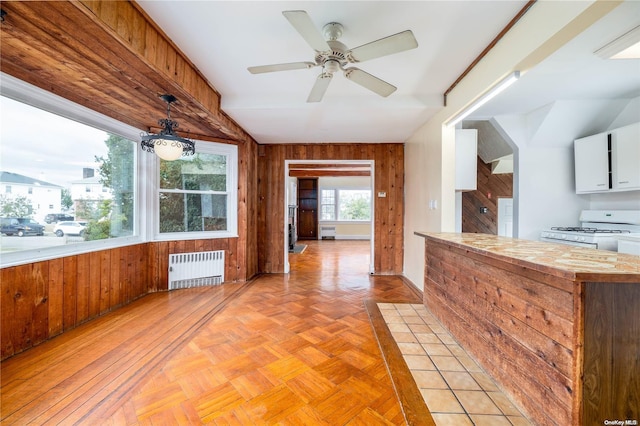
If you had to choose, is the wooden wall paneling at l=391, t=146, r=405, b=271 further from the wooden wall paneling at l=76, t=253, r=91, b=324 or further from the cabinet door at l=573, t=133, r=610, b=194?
the wooden wall paneling at l=76, t=253, r=91, b=324

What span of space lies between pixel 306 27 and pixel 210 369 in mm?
2262

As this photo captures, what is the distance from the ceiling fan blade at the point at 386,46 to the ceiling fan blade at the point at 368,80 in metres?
0.17

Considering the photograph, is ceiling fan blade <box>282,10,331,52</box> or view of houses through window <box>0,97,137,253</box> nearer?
ceiling fan blade <box>282,10,331,52</box>

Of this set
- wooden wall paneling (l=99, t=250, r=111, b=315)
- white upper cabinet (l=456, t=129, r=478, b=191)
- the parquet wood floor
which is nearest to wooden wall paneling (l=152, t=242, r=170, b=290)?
the parquet wood floor

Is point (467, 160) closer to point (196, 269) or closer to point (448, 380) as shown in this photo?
point (448, 380)

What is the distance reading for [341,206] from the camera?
30.0 ft

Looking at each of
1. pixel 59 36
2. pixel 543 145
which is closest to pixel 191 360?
pixel 59 36

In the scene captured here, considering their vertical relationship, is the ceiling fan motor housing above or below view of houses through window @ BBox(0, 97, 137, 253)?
above

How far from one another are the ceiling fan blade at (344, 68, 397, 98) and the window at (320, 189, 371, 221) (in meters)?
7.13

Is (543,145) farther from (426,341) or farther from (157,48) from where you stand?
(157,48)

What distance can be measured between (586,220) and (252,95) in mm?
4497

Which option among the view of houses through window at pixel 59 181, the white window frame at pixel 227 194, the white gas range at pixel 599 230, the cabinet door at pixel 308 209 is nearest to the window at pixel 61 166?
the view of houses through window at pixel 59 181

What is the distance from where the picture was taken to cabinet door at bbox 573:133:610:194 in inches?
116

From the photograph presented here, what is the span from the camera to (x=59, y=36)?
4.98ft
